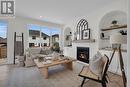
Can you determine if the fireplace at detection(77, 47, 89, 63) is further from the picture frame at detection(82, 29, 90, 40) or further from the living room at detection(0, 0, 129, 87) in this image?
the picture frame at detection(82, 29, 90, 40)

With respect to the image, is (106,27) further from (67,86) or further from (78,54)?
(67,86)

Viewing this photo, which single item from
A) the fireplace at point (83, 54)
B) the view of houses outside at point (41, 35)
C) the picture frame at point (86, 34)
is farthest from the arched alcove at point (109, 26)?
the view of houses outside at point (41, 35)

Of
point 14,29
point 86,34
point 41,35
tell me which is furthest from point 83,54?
point 14,29

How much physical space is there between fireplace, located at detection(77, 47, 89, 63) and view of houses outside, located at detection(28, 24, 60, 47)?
90.4 inches

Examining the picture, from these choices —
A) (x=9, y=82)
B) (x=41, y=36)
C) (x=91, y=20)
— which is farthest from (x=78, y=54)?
(x=9, y=82)

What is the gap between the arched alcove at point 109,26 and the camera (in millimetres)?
3773

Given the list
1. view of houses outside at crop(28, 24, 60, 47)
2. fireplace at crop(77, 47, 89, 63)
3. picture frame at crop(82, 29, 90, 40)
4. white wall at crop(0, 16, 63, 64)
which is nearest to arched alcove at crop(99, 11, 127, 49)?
picture frame at crop(82, 29, 90, 40)

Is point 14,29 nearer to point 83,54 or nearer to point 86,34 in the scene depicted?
point 86,34

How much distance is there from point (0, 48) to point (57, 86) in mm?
5807

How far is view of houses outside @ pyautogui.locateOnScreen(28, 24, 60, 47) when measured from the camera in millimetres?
6035

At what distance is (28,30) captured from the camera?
18.8ft

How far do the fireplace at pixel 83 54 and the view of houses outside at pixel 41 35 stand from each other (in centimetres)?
230

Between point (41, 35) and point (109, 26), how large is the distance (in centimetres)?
402

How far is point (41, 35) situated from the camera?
21.1 ft
